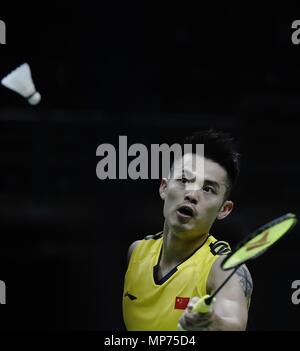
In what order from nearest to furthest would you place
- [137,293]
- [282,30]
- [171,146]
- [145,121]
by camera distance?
[137,293]
[171,146]
[145,121]
[282,30]

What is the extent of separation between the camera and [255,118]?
478cm

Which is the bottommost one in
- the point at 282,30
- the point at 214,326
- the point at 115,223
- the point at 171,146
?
the point at 214,326

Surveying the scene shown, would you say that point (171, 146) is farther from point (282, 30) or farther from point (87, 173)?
point (282, 30)

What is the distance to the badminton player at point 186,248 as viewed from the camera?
297 cm

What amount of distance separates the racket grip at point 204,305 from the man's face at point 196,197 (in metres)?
0.53

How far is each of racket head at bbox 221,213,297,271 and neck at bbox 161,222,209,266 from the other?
0.49 metres

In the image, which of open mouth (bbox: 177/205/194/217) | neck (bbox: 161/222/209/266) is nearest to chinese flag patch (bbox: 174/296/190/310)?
neck (bbox: 161/222/209/266)

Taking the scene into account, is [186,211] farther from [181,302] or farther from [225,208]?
[181,302]

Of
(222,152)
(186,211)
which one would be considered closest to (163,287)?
(186,211)

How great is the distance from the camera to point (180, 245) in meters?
3.08

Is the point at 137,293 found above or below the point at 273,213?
below

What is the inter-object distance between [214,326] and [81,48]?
2275mm

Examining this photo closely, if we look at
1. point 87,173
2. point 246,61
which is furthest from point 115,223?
point 246,61

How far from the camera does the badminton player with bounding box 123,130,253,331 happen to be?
9.74 ft
